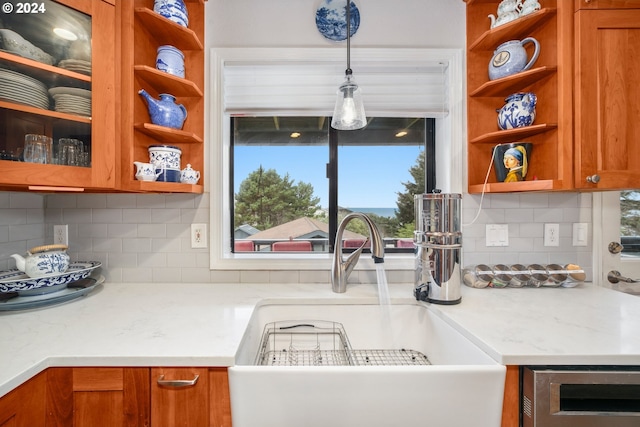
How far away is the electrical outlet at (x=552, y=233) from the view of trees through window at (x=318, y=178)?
0.64 m

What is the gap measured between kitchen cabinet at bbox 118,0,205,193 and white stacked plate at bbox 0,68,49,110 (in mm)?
218

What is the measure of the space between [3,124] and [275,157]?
42.2 inches

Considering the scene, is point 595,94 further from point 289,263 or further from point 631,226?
point 289,263

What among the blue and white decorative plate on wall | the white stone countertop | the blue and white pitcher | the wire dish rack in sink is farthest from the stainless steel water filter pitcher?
the blue and white decorative plate on wall

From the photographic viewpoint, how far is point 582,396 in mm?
726

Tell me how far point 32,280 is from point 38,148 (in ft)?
1.62

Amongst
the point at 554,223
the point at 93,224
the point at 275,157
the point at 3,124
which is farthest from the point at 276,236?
the point at 554,223

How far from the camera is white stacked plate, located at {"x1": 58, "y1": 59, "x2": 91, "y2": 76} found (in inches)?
38.0

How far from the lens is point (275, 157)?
5.47 ft

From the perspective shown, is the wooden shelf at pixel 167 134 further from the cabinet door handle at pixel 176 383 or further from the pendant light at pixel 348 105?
the cabinet door handle at pixel 176 383

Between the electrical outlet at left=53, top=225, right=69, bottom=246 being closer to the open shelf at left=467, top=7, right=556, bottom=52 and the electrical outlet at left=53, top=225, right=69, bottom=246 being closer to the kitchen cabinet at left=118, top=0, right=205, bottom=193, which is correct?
the kitchen cabinet at left=118, top=0, right=205, bottom=193

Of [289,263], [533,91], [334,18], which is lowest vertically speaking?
[289,263]

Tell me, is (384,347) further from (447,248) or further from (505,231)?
(505,231)

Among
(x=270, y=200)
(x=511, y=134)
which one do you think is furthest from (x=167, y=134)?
(x=511, y=134)
